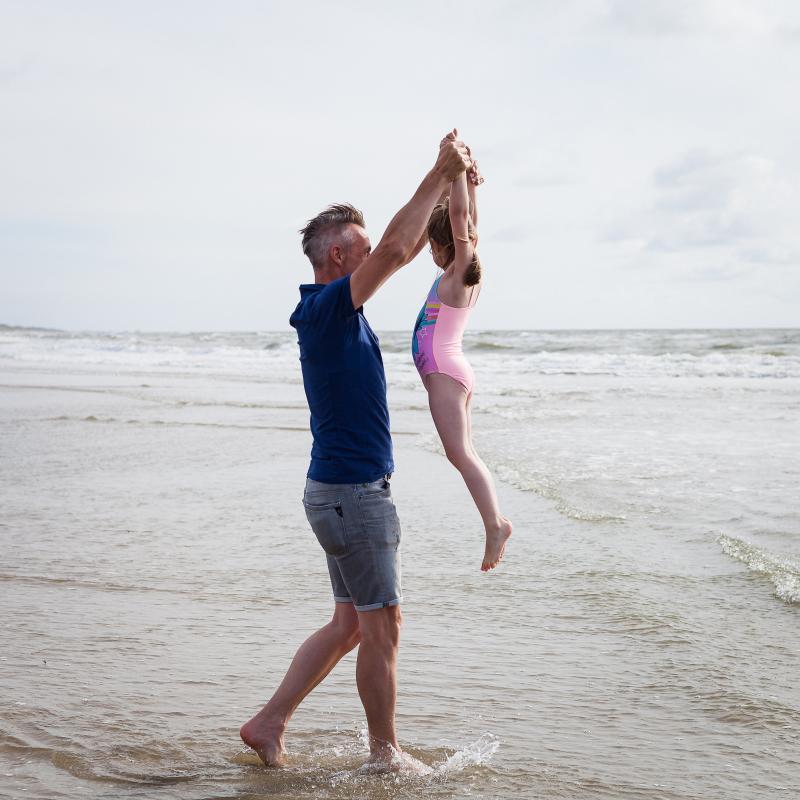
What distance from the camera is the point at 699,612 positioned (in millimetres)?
4809

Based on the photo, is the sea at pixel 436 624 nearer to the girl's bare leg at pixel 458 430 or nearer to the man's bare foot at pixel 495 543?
the man's bare foot at pixel 495 543

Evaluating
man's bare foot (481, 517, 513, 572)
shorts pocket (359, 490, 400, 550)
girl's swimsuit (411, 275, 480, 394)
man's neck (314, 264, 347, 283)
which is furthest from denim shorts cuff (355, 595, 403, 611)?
man's neck (314, 264, 347, 283)

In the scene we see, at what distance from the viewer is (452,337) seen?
11.7ft

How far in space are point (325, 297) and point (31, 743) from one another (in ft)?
6.37

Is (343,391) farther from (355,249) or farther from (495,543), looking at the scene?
(495,543)

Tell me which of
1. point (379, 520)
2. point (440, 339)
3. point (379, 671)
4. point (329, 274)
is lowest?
point (379, 671)

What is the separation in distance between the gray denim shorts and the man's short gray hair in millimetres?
780

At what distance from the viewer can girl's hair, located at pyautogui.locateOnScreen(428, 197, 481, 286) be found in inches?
137

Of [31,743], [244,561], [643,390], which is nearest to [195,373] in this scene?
[643,390]

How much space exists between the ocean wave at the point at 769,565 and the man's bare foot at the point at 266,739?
298cm

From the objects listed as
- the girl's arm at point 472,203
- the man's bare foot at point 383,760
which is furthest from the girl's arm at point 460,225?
the man's bare foot at point 383,760

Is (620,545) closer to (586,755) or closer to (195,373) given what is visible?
(586,755)

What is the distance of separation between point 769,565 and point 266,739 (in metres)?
3.53

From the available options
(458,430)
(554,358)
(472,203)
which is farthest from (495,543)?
(554,358)
